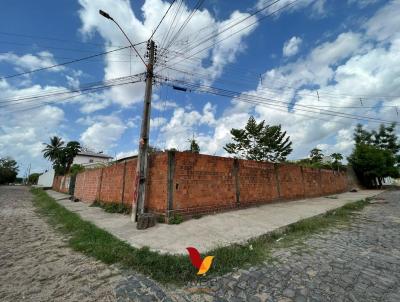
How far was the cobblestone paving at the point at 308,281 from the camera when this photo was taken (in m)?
3.01

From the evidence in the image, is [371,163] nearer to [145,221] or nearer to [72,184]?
[145,221]

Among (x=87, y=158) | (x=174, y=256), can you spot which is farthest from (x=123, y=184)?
(x=87, y=158)

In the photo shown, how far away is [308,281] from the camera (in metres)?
3.37

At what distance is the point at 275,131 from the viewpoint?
87.9 feet

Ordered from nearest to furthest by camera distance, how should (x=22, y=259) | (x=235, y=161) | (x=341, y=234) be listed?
(x=22, y=259), (x=341, y=234), (x=235, y=161)

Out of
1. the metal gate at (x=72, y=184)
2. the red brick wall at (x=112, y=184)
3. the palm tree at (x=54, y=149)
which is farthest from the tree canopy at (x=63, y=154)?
the red brick wall at (x=112, y=184)

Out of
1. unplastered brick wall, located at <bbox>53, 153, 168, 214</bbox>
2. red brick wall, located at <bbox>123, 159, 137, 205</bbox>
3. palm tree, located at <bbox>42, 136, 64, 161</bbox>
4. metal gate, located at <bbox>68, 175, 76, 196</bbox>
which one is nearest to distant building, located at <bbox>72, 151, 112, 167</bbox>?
palm tree, located at <bbox>42, 136, 64, 161</bbox>

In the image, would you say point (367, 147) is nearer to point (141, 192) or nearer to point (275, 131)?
point (275, 131)

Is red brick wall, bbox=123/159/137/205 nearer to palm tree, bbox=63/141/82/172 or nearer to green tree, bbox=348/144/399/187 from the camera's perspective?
green tree, bbox=348/144/399/187

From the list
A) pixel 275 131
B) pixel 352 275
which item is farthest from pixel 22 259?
pixel 275 131

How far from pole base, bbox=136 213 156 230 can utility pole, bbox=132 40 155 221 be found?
56 centimetres

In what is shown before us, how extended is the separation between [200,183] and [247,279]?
16.3 ft

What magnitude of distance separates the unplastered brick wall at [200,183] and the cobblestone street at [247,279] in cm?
345

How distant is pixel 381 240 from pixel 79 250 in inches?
272
